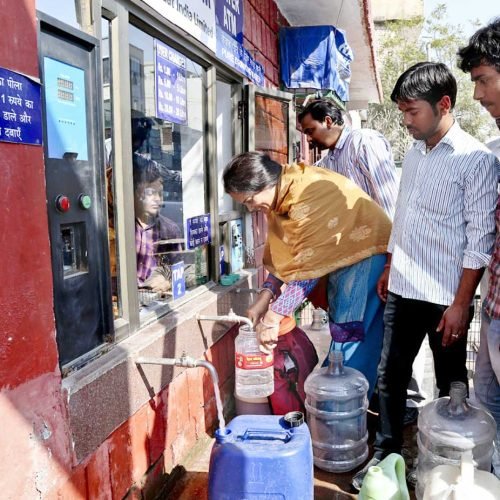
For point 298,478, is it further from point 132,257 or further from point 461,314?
point 132,257

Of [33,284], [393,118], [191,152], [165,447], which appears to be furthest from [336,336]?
[393,118]

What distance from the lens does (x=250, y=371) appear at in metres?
3.33

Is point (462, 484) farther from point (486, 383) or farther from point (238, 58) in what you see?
point (238, 58)

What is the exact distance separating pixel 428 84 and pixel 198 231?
1692mm

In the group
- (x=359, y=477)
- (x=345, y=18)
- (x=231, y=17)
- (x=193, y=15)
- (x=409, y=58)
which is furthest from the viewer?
(x=409, y=58)

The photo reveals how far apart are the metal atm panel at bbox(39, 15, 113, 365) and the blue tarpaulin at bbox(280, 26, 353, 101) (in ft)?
12.2

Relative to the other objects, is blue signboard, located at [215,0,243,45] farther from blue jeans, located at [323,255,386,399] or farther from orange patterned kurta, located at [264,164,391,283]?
blue jeans, located at [323,255,386,399]

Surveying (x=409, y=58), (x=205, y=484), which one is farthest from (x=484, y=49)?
(x=409, y=58)

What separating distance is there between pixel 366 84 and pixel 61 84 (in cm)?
920

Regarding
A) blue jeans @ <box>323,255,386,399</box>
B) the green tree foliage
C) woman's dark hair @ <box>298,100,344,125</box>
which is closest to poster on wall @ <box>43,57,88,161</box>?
blue jeans @ <box>323,255,386,399</box>

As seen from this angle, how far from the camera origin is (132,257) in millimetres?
2635

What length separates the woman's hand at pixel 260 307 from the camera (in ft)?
10.8

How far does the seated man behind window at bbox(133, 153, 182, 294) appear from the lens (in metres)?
2.84

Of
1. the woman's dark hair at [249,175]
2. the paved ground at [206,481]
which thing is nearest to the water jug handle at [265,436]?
the paved ground at [206,481]
